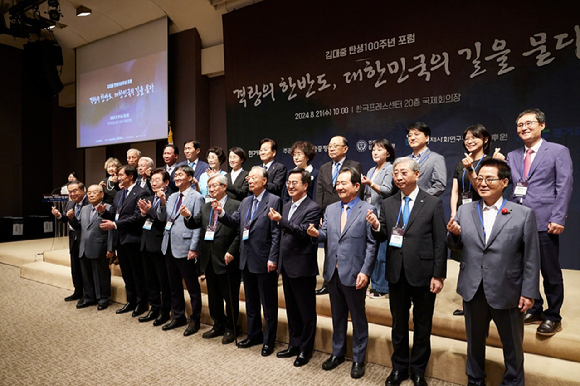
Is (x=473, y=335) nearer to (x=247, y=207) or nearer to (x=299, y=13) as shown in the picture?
(x=247, y=207)

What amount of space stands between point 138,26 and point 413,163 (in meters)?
7.30

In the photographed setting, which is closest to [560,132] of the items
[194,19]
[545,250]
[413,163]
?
[545,250]

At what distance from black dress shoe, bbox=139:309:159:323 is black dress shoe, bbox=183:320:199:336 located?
57 centimetres

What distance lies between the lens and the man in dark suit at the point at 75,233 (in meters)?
4.71

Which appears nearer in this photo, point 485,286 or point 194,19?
point 485,286

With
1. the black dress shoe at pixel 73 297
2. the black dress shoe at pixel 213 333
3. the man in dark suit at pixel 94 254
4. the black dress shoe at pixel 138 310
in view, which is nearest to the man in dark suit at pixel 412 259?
the black dress shoe at pixel 213 333

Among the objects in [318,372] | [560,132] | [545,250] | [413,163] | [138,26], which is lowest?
[318,372]

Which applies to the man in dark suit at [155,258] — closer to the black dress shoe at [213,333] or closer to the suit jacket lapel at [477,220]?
the black dress shoe at [213,333]

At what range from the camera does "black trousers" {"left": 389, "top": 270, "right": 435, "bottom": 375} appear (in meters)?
2.50

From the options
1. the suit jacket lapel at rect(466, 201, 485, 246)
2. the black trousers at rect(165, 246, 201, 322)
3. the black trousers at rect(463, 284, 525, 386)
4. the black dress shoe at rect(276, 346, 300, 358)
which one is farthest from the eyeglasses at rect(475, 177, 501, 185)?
the black trousers at rect(165, 246, 201, 322)

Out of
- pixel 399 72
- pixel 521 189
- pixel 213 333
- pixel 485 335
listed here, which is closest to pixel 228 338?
pixel 213 333

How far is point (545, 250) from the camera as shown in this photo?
2.63 m

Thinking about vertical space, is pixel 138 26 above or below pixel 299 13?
above

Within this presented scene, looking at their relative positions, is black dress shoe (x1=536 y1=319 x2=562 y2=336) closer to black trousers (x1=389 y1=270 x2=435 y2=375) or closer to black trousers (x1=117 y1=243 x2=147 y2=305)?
black trousers (x1=389 y1=270 x2=435 y2=375)
